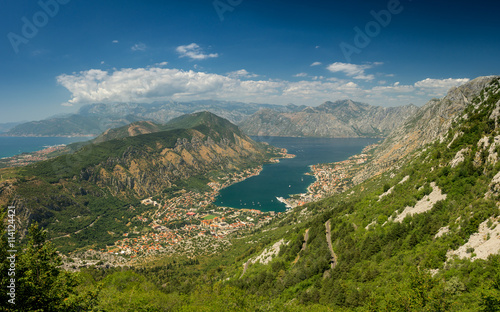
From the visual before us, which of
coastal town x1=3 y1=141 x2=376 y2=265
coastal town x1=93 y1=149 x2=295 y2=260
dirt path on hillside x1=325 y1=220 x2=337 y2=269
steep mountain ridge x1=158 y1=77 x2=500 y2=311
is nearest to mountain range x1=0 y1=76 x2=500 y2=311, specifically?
steep mountain ridge x1=158 y1=77 x2=500 y2=311

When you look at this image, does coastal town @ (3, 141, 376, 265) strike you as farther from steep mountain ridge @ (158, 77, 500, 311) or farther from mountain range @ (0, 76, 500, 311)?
steep mountain ridge @ (158, 77, 500, 311)

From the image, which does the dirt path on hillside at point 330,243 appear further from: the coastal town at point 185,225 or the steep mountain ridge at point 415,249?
the coastal town at point 185,225

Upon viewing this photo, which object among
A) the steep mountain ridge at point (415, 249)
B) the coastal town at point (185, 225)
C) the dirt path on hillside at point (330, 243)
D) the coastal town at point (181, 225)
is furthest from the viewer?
the coastal town at point (181, 225)

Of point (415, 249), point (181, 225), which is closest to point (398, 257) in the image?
point (415, 249)

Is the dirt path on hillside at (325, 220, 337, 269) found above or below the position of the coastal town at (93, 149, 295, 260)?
above

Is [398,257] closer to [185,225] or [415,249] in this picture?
[415,249]

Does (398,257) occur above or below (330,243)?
above

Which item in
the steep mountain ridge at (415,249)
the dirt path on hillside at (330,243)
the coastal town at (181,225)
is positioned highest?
the steep mountain ridge at (415,249)

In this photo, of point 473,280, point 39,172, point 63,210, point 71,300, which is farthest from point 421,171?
point 39,172

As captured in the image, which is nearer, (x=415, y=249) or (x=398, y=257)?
(x=415, y=249)

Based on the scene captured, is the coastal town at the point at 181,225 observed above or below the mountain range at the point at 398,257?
below

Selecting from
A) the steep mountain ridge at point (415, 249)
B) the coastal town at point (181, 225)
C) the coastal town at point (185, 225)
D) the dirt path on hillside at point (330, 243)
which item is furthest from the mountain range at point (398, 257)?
the coastal town at point (181, 225)
